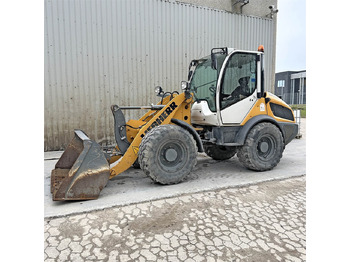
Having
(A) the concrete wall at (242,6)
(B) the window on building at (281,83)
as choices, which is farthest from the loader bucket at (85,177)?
(B) the window on building at (281,83)

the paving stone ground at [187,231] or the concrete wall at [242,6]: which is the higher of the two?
the concrete wall at [242,6]

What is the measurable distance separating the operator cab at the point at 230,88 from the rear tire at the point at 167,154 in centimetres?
91

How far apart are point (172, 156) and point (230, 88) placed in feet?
5.83

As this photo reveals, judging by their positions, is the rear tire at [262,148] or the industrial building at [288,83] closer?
the rear tire at [262,148]

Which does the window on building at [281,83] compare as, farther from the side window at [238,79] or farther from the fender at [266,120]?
the side window at [238,79]

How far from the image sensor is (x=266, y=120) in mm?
4734

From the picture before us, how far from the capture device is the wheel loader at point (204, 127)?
377 cm

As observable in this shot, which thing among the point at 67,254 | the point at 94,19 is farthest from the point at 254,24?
the point at 67,254

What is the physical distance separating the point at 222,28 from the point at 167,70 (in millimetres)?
2553

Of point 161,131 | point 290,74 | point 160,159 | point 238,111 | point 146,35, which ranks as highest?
point 290,74

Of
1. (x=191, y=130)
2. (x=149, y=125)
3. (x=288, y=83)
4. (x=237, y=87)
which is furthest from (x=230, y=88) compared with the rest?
(x=288, y=83)

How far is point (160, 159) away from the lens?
12.5ft

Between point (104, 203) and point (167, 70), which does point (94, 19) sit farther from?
point (104, 203)

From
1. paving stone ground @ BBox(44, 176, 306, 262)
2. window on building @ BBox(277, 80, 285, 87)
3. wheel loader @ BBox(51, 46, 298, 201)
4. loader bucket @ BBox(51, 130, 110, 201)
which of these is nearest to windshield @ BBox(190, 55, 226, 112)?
wheel loader @ BBox(51, 46, 298, 201)
